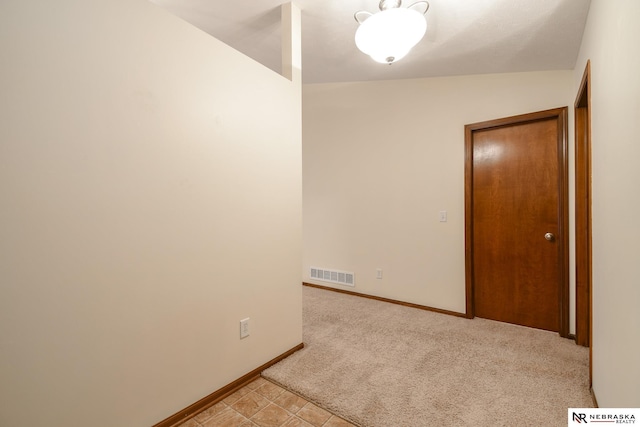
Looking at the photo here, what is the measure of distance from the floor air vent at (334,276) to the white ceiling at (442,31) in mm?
2499

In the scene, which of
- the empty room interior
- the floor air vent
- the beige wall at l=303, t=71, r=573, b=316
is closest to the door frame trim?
the empty room interior

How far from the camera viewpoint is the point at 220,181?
5.96ft

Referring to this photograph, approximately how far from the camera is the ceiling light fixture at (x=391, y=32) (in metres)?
1.61

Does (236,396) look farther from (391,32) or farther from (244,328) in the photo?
(391,32)

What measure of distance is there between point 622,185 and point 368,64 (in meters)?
2.35

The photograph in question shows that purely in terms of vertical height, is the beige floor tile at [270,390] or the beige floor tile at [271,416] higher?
the beige floor tile at [270,390]

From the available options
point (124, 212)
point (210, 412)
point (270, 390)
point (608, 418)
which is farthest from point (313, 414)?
point (124, 212)

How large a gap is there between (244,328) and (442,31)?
2.54 m

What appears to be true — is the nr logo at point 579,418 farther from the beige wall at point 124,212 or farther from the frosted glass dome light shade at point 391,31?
the frosted glass dome light shade at point 391,31

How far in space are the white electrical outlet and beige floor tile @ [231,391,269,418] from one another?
1.13ft

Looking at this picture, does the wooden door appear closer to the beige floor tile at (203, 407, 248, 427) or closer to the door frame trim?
the door frame trim

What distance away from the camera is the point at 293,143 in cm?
233

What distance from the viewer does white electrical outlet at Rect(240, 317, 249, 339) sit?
1.96 metres

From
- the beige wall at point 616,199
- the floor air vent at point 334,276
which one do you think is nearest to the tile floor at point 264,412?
the beige wall at point 616,199
